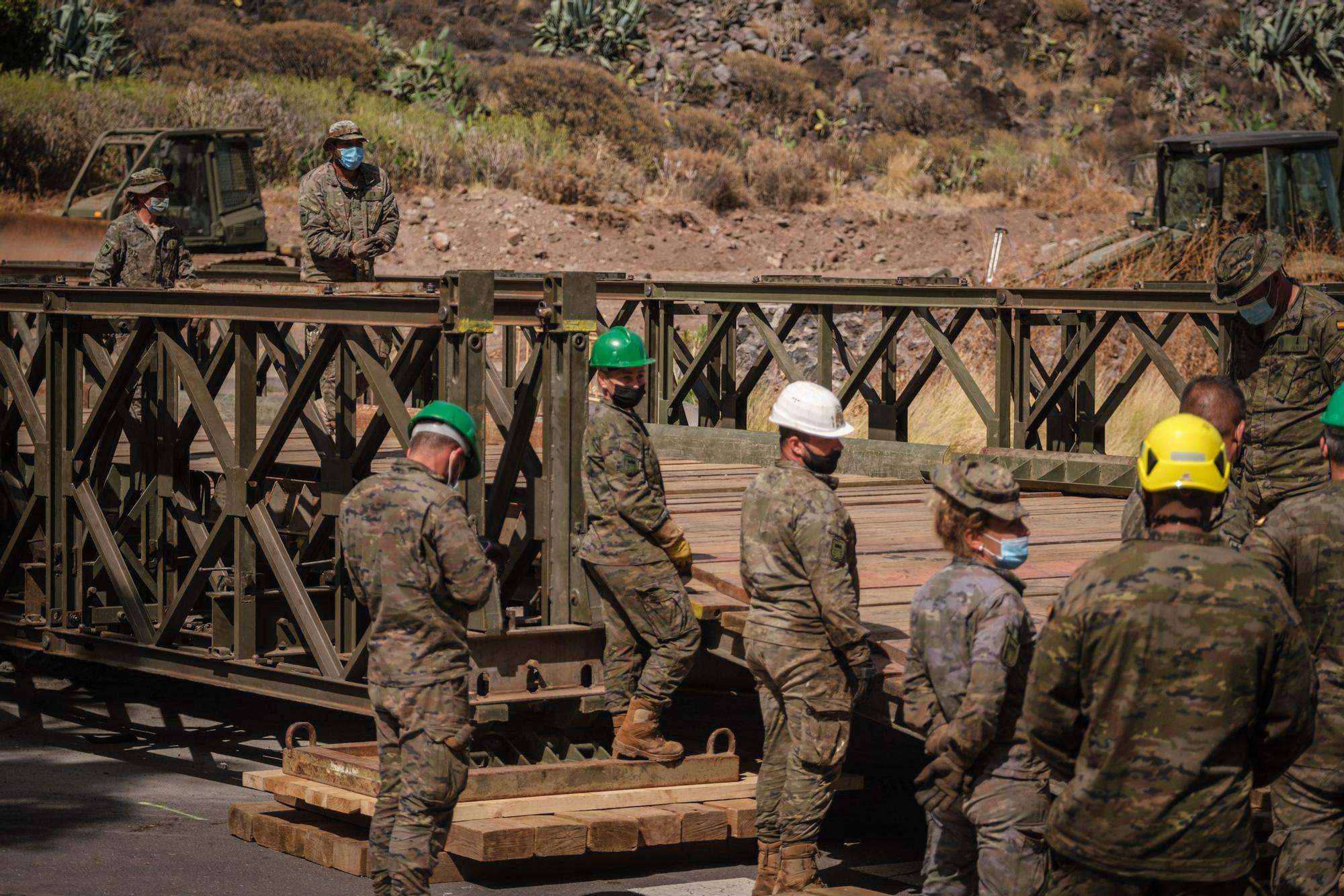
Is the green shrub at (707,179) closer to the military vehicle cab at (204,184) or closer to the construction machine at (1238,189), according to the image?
the military vehicle cab at (204,184)

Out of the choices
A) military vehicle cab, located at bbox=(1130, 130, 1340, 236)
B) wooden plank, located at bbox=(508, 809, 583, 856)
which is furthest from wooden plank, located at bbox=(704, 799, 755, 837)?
military vehicle cab, located at bbox=(1130, 130, 1340, 236)

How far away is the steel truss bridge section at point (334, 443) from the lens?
8.06 meters

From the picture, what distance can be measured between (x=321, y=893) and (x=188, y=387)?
270 cm

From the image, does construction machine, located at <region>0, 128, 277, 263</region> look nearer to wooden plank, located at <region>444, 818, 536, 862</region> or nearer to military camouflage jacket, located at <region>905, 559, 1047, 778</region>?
wooden plank, located at <region>444, 818, 536, 862</region>

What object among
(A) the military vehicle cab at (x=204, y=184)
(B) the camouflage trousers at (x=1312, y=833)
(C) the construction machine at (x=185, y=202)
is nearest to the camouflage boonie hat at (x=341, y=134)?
(B) the camouflage trousers at (x=1312, y=833)

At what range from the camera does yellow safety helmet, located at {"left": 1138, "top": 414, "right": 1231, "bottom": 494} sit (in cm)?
436

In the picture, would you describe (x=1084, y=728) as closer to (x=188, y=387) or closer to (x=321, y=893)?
(x=321, y=893)

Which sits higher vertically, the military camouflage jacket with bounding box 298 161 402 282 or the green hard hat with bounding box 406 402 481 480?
the military camouflage jacket with bounding box 298 161 402 282

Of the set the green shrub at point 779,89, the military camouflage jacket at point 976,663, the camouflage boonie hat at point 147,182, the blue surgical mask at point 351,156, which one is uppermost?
the green shrub at point 779,89

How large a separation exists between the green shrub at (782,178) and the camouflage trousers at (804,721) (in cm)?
3158

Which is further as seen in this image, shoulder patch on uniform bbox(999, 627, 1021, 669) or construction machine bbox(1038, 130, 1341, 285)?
construction machine bbox(1038, 130, 1341, 285)

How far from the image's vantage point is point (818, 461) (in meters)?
6.59

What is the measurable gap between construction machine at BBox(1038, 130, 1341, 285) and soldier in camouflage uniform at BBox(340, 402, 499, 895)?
17766mm

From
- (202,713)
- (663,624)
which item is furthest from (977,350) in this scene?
(663,624)
